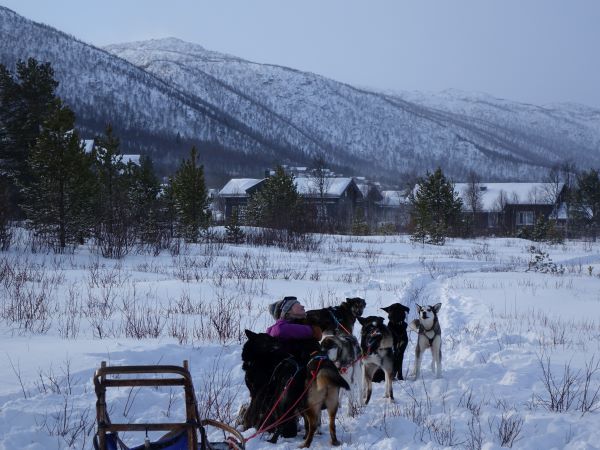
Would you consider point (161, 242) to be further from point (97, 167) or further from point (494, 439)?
point (494, 439)

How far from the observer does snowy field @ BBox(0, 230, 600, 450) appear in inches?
172

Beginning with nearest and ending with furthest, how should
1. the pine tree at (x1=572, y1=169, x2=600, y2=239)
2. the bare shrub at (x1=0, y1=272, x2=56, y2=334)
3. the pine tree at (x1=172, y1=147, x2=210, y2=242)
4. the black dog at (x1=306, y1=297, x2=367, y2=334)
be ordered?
1. the black dog at (x1=306, y1=297, x2=367, y2=334)
2. the bare shrub at (x1=0, y1=272, x2=56, y2=334)
3. the pine tree at (x1=172, y1=147, x2=210, y2=242)
4. the pine tree at (x1=572, y1=169, x2=600, y2=239)

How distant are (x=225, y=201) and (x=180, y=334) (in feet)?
217

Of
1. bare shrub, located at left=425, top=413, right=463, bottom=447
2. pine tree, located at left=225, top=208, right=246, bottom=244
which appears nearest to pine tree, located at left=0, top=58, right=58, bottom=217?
pine tree, located at left=225, top=208, right=246, bottom=244

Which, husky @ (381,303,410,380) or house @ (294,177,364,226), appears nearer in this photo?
husky @ (381,303,410,380)

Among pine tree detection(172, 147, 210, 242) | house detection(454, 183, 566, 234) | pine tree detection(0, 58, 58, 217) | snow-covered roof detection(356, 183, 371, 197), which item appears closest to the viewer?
pine tree detection(0, 58, 58, 217)

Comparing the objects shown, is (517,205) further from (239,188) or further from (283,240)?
(283,240)

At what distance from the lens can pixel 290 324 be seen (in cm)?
482

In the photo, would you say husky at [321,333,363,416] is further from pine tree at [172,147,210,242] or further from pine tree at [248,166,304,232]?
pine tree at [248,166,304,232]

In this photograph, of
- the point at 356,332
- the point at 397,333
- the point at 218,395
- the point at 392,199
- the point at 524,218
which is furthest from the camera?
the point at 392,199

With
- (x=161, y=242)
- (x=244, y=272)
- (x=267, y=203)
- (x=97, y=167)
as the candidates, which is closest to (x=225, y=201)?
(x=267, y=203)

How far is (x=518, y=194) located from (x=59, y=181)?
59661 mm

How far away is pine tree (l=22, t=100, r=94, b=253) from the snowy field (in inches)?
364

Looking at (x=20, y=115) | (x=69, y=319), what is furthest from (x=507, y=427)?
(x=20, y=115)
